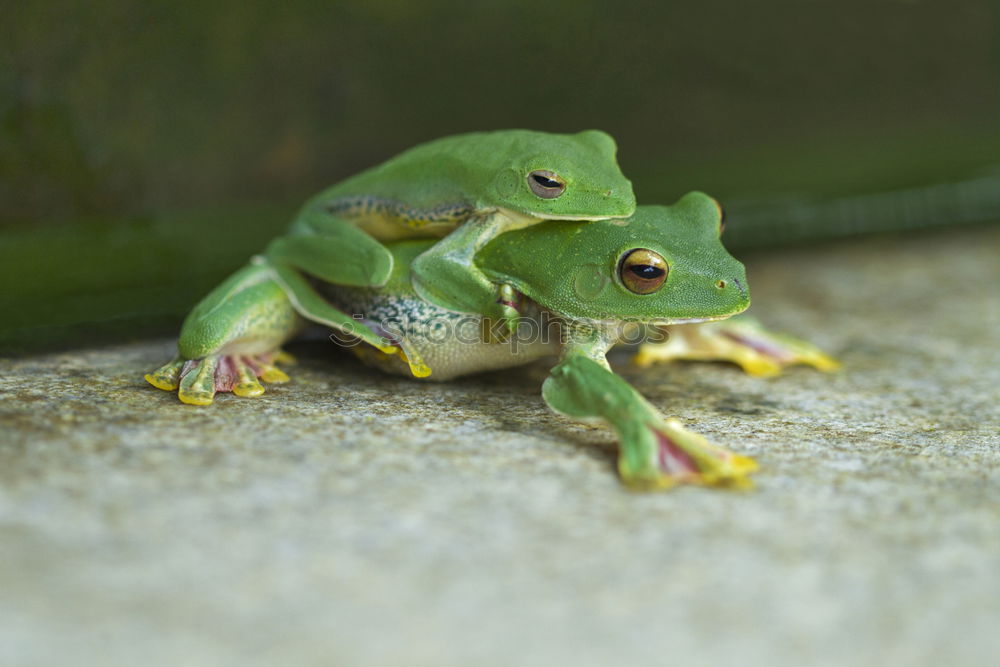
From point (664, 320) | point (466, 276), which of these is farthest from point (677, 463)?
point (466, 276)

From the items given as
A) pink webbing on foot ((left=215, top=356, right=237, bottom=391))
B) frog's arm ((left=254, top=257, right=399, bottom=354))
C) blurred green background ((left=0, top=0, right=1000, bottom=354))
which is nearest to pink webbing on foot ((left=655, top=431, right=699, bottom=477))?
frog's arm ((left=254, top=257, right=399, bottom=354))

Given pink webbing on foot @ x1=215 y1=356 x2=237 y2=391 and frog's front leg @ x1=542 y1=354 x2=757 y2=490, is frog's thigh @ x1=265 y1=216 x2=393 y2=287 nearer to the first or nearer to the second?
pink webbing on foot @ x1=215 y1=356 x2=237 y2=391

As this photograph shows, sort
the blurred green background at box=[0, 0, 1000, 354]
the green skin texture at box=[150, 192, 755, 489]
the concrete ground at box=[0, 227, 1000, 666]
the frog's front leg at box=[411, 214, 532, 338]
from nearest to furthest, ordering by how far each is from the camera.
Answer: the concrete ground at box=[0, 227, 1000, 666] → the green skin texture at box=[150, 192, 755, 489] → the frog's front leg at box=[411, 214, 532, 338] → the blurred green background at box=[0, 0, 1000, 354]

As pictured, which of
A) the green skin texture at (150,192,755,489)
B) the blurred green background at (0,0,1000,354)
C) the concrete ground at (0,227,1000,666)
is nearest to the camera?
the concrete ground at (0,227,1000,666)

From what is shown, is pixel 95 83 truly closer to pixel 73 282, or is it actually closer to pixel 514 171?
pixel 73 282

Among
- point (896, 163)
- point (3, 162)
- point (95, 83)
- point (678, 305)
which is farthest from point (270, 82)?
point (896, 163)

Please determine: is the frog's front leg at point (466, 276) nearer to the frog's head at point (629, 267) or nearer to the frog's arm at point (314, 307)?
the frog's head at point (629, 267)

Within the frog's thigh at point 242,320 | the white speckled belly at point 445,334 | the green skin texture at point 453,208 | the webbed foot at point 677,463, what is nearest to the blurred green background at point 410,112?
the frog's thigh at point 242,320
